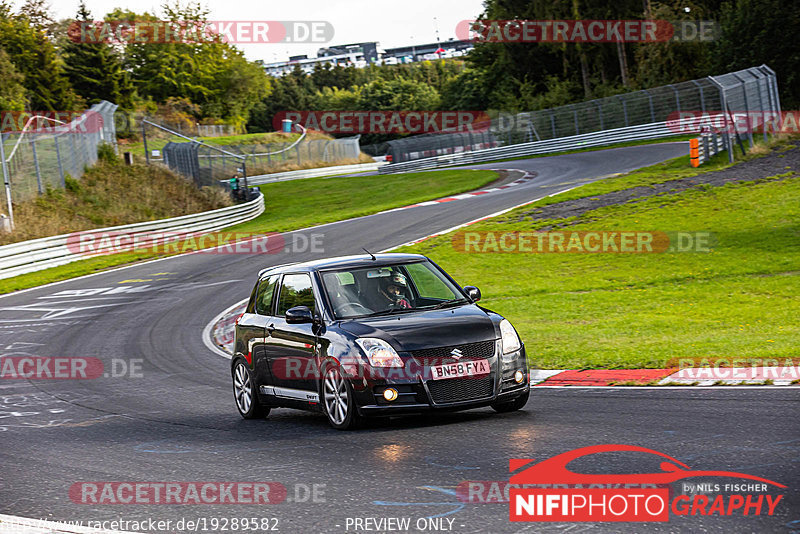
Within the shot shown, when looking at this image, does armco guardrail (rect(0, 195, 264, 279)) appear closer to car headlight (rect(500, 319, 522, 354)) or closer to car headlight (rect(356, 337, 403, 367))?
car headlight (rect(356, 337, 403, 367))

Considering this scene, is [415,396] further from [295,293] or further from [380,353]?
[295,293]

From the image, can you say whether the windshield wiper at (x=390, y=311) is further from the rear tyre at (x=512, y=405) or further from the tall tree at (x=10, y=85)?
the tall tree at (x=10, y=85)

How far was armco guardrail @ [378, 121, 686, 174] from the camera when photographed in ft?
175

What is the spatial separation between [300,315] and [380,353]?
41.2 inches

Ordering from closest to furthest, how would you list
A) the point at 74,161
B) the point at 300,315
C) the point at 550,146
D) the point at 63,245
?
the point at 300,315 → the point at 63,245 → the point at 74,161 → the point at 550,146

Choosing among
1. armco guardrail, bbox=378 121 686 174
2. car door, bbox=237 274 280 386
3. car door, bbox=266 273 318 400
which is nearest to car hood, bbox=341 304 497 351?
car door, bbox=266 273 318 400

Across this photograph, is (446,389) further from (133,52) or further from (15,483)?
(133,52)

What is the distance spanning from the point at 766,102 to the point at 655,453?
36987 millimetres

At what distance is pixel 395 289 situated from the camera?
30.8 ft

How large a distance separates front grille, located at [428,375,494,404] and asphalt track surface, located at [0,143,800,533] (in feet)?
0.88

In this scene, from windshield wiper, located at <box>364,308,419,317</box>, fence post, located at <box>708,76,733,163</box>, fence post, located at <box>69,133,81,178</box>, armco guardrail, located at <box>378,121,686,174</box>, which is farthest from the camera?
armco guardrail, located at <box>378,121,686,174</box>

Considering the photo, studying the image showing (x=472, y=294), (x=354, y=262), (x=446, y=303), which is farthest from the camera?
(x=354, y=262)

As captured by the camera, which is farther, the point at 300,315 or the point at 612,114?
the point at 612,114

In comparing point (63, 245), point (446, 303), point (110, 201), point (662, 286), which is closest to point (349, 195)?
point (110, 201)
